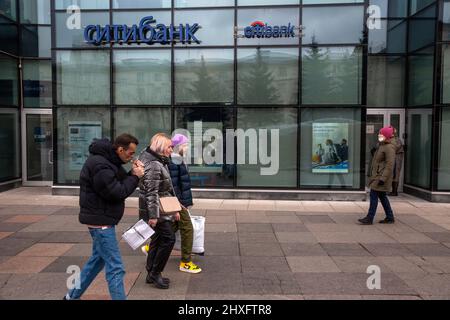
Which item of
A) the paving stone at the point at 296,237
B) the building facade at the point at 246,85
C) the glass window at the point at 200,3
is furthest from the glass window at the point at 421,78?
the paving stone at the point at 296,237

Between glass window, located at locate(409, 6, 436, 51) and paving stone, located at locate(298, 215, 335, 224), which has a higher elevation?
glass window, located at locate(409, 6, 436, 51)

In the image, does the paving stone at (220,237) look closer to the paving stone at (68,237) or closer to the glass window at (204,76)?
the paving stone at (68,237)

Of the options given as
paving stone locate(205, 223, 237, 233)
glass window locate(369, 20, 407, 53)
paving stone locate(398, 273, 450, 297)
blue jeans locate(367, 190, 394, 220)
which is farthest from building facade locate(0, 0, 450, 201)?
paving stone locate(398, 273, 450, 297)

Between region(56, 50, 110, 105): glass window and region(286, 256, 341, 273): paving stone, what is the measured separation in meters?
7.59

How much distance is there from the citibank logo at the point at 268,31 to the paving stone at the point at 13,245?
7073 mm

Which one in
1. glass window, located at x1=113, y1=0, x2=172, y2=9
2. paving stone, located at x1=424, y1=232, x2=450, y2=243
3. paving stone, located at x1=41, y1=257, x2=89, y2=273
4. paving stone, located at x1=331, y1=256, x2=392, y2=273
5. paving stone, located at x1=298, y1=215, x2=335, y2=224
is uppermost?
glass window, located at x1=113, y1=0, x2=172, y2=9

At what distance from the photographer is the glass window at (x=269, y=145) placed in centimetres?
1154

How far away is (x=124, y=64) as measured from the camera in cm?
1184

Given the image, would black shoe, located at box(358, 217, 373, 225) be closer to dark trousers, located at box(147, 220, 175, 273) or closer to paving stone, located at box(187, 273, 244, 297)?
paving stone, located at box(187, 273, 244, 297)

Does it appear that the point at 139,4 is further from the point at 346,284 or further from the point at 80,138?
the point at 346,284

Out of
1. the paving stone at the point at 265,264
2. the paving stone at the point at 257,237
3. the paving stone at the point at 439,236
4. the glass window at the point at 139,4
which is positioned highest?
the glass window at the point at 139,4

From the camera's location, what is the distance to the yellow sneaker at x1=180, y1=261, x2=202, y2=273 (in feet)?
18.8

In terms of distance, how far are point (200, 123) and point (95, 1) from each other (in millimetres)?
4201

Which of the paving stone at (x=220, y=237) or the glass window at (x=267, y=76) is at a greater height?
the glass window at (x=267, y=76)
